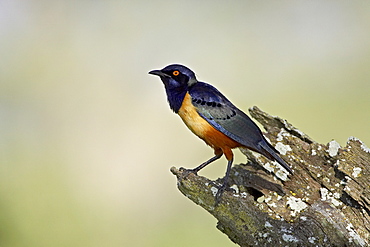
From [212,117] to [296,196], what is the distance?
112 centimetres

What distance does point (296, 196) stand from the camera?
15.5 feet

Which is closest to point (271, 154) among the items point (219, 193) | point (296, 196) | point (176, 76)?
point (296, 196)

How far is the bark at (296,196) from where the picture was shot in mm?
4227

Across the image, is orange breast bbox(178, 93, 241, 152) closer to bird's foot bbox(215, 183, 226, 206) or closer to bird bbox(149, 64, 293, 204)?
bird bbox(149, 64, 293, 204)

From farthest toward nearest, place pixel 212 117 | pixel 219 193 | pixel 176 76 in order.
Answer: pixel 176 76, pixel 212 117, pixel 219 193

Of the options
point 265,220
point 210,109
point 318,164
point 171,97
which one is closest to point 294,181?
point 318,164

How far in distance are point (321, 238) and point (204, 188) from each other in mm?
1174

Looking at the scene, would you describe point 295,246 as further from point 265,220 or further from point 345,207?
point 345,207

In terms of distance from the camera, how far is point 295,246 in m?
4.10

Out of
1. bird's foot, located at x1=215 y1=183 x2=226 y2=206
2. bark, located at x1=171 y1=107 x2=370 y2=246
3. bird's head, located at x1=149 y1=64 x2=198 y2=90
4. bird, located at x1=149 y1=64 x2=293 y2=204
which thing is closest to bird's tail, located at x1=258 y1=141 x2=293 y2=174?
bird, located at x1=149 y1=64 x2=293 y2=204

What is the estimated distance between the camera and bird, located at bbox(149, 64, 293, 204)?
4.83 metres

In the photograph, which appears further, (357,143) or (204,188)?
(357,143)

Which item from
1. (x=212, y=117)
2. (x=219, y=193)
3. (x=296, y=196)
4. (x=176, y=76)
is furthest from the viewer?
(x=176, y=76)

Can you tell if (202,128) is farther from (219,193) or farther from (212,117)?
(219,193)
